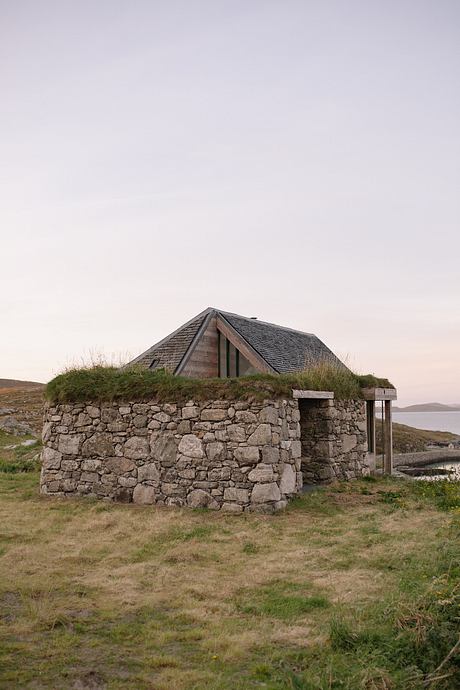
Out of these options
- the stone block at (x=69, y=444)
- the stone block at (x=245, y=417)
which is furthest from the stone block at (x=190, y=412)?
the stone block at (x=69, y=444)

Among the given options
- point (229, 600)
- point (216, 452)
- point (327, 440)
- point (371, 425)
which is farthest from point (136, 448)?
point (371, 425)

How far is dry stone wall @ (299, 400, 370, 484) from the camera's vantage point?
14508 mm

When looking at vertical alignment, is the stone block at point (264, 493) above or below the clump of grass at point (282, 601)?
above

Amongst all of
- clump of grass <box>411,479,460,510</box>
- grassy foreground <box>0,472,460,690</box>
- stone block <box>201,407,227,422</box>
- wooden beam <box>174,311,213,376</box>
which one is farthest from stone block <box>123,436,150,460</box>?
clump of grass <box>411,479,460,510</box>

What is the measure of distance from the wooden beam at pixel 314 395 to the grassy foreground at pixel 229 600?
244 cm

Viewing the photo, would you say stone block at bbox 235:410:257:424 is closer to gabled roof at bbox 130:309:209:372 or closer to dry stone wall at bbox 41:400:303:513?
dry stone wall at bbox 41:400:303:513

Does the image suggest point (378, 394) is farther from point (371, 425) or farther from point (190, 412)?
point (190, 412)

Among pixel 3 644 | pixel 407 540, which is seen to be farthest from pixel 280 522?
pixel 3 644

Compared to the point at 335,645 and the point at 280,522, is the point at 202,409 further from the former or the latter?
the point at 335,645

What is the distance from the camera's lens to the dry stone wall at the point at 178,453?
1139cm

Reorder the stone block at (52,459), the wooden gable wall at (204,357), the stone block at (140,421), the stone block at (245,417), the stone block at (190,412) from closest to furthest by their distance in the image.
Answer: the stone block at (245,417)
the stone block at (190,412)
the stone block at (140,421)
the stone block at (52,459)
the wooden gable wall at (204,357)

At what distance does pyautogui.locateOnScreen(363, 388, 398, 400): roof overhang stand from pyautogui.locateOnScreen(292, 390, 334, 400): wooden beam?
254 centimetres

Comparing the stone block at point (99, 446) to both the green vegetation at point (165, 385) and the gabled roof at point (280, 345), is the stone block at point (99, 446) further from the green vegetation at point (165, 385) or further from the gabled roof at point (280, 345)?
the gabled roof at point (280, 345)

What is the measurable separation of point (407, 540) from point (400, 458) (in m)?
22.7
